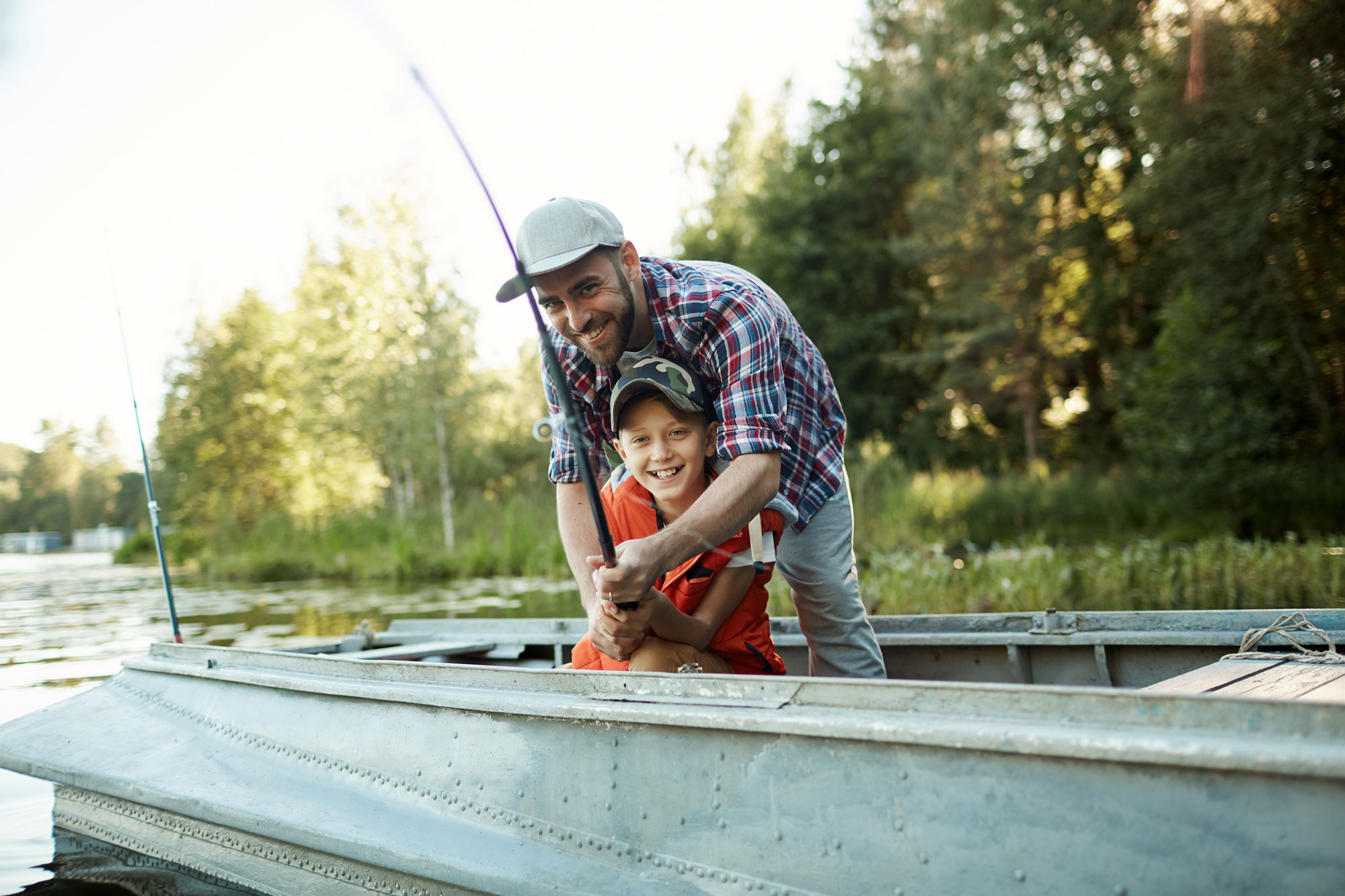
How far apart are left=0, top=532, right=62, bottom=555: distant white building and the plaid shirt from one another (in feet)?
109

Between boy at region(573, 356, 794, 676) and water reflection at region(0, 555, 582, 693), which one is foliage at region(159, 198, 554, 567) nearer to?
water reflection at region(0, 555, 582, 693)

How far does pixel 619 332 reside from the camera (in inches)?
91.9

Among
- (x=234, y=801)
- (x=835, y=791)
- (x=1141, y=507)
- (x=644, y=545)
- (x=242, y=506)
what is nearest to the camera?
(x=835, y=791)

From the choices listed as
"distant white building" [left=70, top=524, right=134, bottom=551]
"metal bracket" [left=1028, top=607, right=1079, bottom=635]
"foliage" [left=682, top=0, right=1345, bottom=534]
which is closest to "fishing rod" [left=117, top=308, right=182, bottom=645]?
"metal bracket" [left=1028, top=607, right=1079, bottom=635]

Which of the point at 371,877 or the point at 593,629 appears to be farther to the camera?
the point at 371,877

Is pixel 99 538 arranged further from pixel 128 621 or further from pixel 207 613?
pixel 128 621

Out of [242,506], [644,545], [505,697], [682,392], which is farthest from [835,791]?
[242,506]

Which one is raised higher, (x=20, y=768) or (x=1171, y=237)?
(x=1171, y=237)

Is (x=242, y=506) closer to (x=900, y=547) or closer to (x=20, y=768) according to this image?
(x=900, y=547)

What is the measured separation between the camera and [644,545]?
1960 mm

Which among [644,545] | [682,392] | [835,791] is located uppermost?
[682,392]

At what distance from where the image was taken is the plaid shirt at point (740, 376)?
7.35ft

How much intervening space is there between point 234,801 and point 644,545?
5.51ft

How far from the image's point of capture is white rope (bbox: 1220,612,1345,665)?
207 cm
